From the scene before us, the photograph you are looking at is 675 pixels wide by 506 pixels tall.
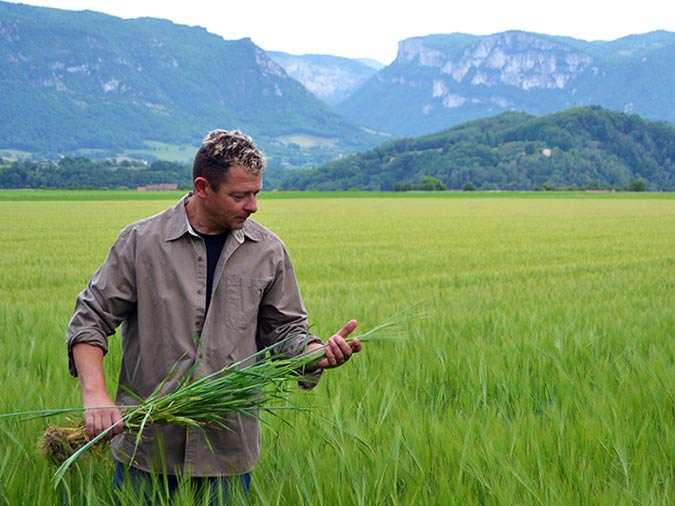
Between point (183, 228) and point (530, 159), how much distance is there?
133626mm

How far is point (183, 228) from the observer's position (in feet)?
9.56

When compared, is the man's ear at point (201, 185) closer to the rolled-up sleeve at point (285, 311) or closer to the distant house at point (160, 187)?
the rolled-up sleeve at point (285, 311)

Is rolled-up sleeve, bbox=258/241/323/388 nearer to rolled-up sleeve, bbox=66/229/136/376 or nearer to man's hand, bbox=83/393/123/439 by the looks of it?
rolled-up sleeve, bbox=66/229/136/376

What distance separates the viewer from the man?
2.82m

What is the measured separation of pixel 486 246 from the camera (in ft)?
66.8

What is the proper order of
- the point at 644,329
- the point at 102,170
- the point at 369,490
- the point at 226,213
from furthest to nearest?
1. the point at 102,170
2. the point at 644,329
3. the point at 226,213
4. the point at 369,490

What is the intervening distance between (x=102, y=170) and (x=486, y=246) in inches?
4109

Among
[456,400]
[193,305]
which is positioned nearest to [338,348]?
[193,305]

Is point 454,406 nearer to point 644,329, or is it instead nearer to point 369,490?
point 369,490

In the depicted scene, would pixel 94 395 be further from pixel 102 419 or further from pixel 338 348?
pixel 338 348

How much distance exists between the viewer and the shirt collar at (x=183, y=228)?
2910 mm

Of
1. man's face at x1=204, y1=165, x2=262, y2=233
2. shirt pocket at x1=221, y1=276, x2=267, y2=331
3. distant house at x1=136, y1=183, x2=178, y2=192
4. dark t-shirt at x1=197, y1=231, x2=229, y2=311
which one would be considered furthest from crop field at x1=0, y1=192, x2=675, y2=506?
distant house at x1=136, y1=183, x2=178, y2=192

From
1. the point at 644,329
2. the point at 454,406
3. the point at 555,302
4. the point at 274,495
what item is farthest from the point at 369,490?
the point at 555,302

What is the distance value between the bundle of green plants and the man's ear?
0.62m
